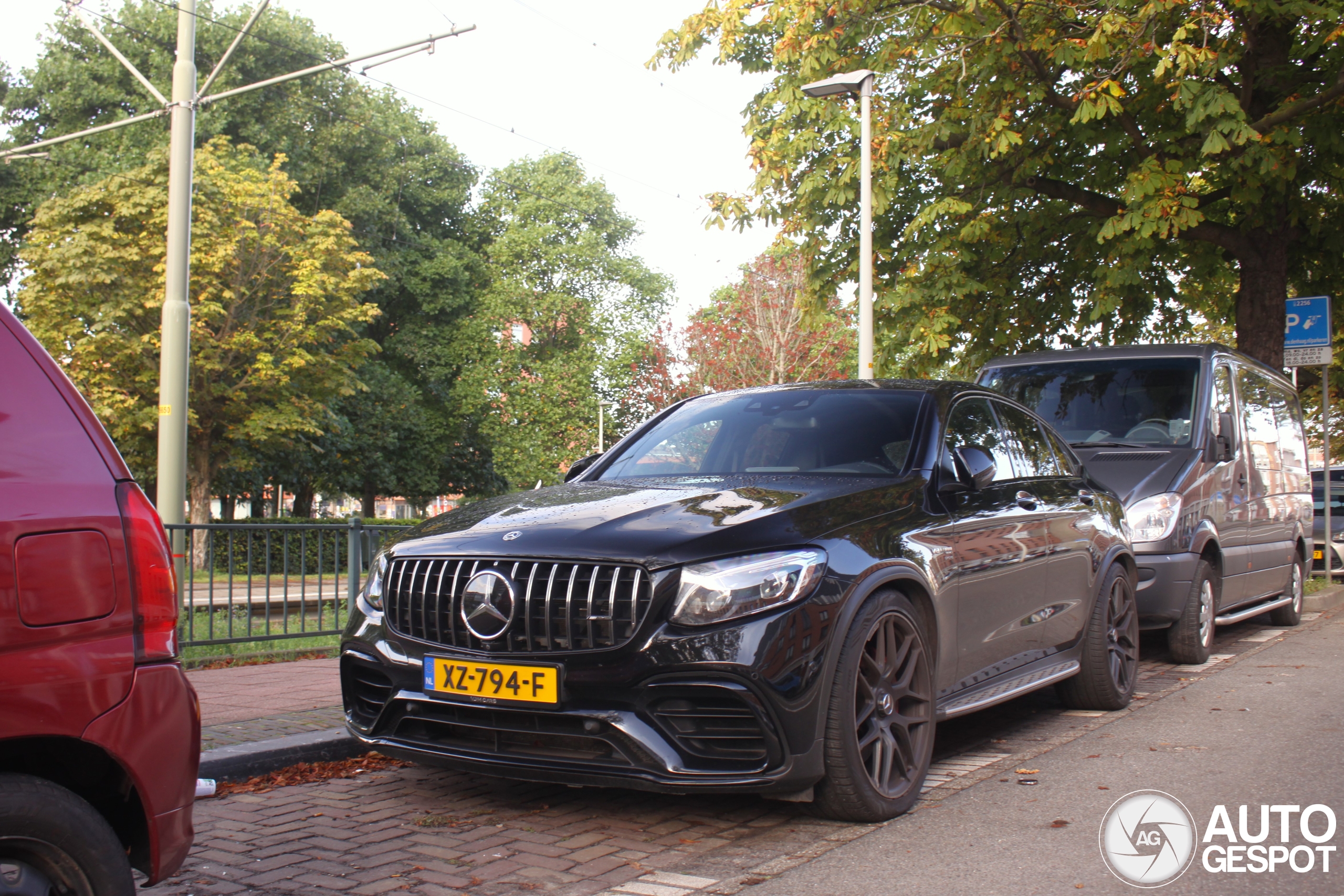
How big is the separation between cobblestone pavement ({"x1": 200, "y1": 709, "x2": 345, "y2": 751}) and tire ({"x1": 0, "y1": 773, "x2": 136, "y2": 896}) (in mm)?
2765

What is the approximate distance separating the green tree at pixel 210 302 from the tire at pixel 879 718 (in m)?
23.3

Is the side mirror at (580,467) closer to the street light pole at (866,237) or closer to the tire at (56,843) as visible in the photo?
the tire at (56,843)

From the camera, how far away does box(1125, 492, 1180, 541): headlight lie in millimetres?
8055

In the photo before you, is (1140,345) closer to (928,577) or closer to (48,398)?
(928,577)

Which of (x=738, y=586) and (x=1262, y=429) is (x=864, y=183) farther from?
(x=738, y=586)

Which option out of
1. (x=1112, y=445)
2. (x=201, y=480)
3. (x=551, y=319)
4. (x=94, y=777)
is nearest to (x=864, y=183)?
(x=1112, y=445)

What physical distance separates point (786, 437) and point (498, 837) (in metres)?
2.20

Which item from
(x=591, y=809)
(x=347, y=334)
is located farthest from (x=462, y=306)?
(x=591, y=809)

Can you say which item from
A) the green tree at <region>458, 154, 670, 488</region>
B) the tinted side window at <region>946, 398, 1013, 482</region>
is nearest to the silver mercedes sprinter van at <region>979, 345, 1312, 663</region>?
the tinted side window at <region>946, 398, 1013, 482</region>

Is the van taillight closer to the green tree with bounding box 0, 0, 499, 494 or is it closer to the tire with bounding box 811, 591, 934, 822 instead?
the tire with bounding box 811, 591, 934, 822

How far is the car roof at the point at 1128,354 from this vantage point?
930 centimetres

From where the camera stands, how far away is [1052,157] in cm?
1462

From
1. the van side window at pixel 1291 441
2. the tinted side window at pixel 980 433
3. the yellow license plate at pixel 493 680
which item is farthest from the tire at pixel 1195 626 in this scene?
the yellow license plate at pixel 493 680

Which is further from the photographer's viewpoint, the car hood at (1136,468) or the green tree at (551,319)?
the green tree at (551,319)
